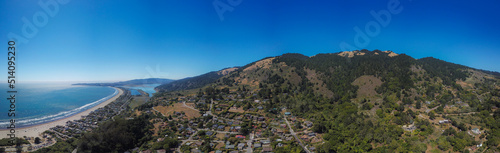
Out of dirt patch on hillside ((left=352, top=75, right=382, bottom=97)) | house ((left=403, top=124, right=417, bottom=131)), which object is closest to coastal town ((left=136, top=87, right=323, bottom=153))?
house ((left=403, top=124, right=417, bottom=131))

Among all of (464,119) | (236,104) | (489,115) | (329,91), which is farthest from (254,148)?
(329,91)

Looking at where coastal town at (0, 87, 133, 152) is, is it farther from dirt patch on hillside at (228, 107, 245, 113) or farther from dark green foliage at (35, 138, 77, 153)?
dirt patch on hillside at (228, 107, 245, 113)

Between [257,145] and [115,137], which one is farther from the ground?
[115,137]

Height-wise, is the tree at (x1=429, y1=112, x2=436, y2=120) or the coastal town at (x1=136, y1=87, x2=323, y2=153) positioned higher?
the tree at (x1=429, y1=112, x2=436, y2=120)

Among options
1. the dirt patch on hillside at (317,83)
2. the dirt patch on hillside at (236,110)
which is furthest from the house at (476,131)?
the dirt patch on hillside at (236,110)

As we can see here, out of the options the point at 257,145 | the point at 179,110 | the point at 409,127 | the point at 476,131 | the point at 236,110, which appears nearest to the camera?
the point at 476,131

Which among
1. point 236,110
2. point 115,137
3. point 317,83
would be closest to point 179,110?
point 236,110

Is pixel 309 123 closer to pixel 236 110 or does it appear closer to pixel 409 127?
pixel 409 127

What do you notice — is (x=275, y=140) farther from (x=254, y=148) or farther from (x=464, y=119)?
(x=464, y=119)
